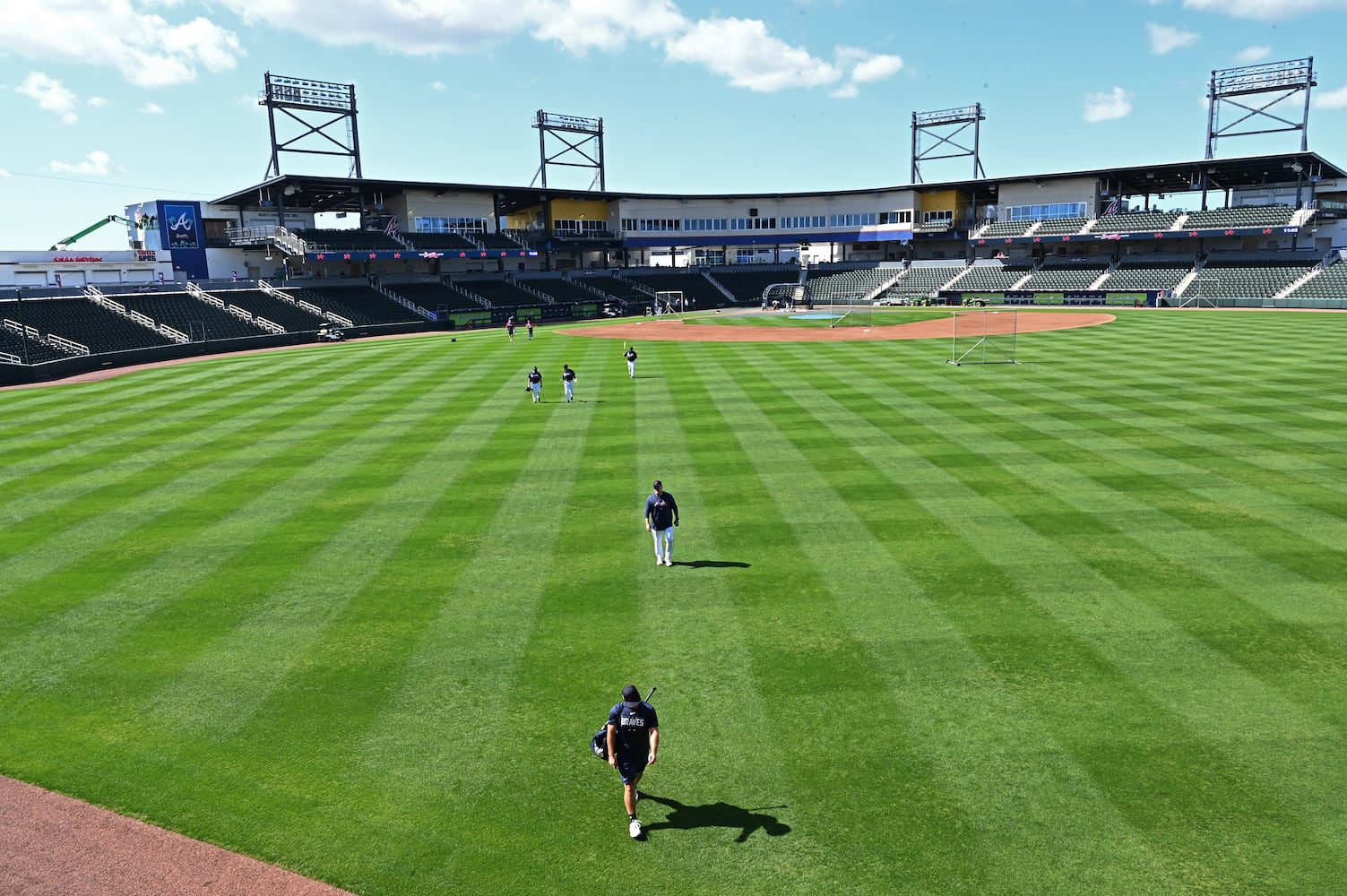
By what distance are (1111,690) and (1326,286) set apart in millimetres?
83456

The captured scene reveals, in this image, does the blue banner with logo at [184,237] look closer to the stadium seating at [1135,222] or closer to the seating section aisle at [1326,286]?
the stadium seating at [1135,222]

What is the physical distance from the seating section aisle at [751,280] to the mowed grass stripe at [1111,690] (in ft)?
300

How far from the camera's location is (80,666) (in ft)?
39.1

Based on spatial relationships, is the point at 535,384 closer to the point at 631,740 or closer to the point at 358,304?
the point at 631,740

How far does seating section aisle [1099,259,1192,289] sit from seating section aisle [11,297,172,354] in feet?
285

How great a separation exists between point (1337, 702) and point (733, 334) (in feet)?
177

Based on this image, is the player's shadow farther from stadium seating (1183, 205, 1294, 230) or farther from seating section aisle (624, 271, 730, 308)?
stadium seating (1183, 205, 1294, 230)

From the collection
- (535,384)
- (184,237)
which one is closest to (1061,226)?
(535,384)

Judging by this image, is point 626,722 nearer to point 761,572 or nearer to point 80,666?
point 761,572

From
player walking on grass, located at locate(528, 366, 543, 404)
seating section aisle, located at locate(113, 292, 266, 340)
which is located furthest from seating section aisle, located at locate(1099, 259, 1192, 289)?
seating section aisle, located at locate(113, 292, 266, 340)

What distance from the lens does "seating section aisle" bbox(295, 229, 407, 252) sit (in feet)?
255

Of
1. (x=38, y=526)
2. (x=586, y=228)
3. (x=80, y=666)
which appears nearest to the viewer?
(x=80, y=666)

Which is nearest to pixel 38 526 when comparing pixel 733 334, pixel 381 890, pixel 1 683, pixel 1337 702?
pixel 1 683

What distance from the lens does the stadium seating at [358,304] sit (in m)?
73.2
